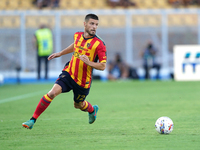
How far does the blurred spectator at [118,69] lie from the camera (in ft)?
58.4

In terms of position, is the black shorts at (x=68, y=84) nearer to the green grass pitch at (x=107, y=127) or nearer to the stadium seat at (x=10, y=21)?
the green grass pitch at (x=107, y=127)

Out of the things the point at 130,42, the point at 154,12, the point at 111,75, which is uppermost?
the point at 154,12

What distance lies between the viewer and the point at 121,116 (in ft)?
23.7

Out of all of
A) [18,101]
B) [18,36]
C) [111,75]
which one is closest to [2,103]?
[18,101]

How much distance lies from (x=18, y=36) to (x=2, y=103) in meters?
10.0

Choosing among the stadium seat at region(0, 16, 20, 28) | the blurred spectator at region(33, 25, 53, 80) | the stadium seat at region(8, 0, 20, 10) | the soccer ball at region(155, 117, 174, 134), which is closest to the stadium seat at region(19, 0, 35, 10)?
the stadium seat at region(8, 0, 20, 10)

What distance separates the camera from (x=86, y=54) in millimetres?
5742

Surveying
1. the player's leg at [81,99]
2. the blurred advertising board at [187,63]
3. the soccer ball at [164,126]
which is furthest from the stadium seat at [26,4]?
the soccer ball at [164,126]

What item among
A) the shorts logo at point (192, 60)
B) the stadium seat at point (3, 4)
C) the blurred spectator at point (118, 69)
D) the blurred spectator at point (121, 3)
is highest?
the blurred spectator at point (121, 3)

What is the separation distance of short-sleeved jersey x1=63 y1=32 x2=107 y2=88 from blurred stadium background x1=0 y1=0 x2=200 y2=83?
526 inches

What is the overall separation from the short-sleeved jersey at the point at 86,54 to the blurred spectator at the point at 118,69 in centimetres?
1185

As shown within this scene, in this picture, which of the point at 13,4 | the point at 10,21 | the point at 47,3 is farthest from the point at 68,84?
the point at 13,4

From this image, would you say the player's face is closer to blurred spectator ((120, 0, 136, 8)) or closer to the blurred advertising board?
the blurred advertising board

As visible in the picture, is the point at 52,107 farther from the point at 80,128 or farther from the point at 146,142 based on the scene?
the point at 146,142
